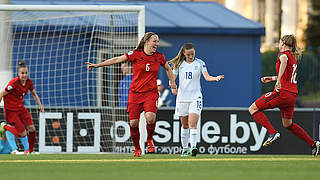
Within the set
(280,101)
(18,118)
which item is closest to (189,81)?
(280,101)

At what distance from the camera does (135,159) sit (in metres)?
11.6

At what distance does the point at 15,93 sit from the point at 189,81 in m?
3.42

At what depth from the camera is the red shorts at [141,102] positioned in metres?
11.9

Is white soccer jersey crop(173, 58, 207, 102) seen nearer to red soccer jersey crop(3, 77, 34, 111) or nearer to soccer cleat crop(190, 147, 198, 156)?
soccer cleat crop(190, 147, 198, 156)

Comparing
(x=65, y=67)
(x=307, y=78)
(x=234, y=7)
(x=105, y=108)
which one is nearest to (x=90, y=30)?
(x=65, y=67)

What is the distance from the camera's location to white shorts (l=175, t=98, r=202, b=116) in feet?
40.2

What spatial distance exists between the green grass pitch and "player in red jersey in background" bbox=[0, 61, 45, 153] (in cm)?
251

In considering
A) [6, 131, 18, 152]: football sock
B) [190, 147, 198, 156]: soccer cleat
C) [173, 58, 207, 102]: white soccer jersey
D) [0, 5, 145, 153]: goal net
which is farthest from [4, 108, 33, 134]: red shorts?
[190, 147, 198, 156]: soccer cleat

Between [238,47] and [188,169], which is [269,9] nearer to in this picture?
[238,47]

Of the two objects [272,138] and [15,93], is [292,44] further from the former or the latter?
[15,93]

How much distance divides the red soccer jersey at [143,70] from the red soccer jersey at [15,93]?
9.07 ft

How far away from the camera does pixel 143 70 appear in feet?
39.2

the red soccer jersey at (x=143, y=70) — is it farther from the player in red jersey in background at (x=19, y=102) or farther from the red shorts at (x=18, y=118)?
the red shorts at (x=18, y=118)

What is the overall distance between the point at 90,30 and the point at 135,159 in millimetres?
6609
